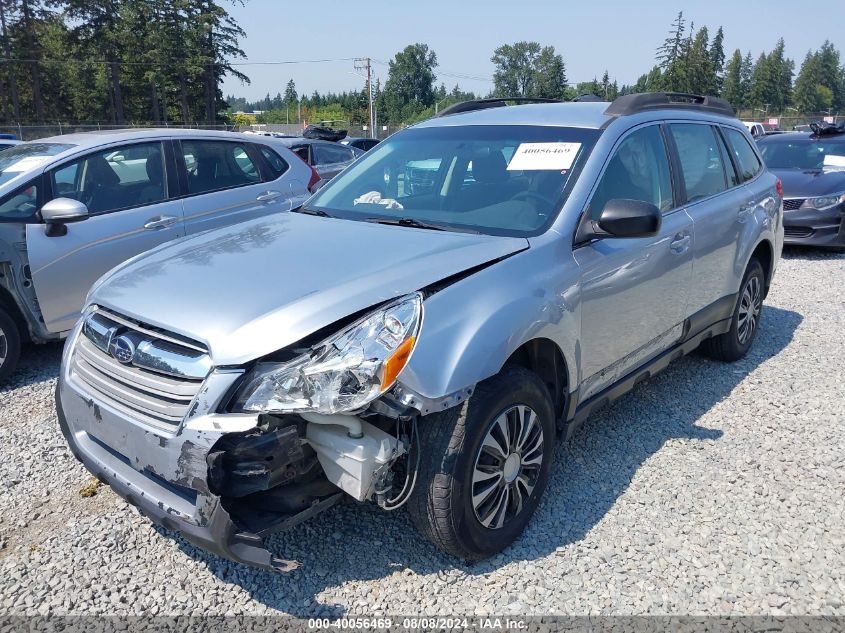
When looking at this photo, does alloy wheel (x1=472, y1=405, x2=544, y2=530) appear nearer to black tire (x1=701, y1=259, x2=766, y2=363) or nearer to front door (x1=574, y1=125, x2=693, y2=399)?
front door (x1=574, y1=125, x2=693, y2=399)

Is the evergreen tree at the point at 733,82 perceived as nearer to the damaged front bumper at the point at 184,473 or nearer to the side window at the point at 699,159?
the side window at the point at 699,159

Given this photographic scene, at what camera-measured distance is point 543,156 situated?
3.40m

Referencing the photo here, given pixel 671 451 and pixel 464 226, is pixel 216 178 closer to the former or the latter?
pixel 464 226

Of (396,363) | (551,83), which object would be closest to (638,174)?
(396,363)

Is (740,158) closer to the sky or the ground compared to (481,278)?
closer to the sky

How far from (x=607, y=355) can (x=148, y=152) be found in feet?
13.8

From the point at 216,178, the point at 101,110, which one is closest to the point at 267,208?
the point at 216,178

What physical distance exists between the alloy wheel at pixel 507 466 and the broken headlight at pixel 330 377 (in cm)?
61

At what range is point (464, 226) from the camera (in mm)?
3195

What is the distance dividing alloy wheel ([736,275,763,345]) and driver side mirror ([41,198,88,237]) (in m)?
5.01

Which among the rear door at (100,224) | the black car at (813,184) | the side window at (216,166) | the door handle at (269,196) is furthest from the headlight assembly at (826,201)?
the rear door at (100,224)

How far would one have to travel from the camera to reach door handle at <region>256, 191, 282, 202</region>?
611 cm

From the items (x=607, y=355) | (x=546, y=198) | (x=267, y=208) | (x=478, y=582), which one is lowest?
(x=478, y=582)

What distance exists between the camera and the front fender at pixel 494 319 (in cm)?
238
